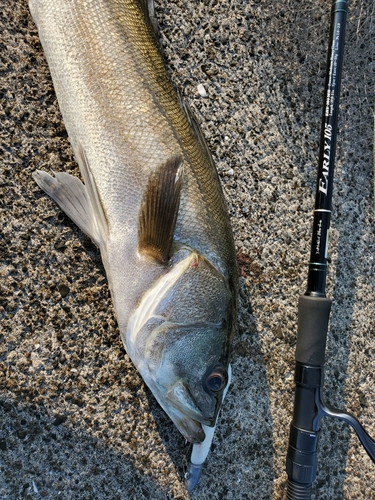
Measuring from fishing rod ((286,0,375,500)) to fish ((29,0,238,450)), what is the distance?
0.35m

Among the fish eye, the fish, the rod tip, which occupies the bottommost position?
the rod tip

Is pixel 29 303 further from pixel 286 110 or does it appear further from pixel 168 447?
pixel 286 110

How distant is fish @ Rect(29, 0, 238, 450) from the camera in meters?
1.55

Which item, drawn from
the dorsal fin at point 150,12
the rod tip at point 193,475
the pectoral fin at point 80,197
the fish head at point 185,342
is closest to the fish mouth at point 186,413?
the fish head at point 185,342

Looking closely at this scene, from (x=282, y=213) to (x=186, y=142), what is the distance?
27.2 inches

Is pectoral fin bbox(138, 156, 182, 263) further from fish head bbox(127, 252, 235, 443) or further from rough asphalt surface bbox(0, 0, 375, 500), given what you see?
rough asphalt surface bbox(0, 0, 375, 500)

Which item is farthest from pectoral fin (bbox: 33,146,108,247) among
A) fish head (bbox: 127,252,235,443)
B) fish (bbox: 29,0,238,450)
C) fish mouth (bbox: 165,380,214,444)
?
fish mouth (bbox: 165,380,214,444)

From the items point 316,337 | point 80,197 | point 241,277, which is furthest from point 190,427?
point 80,197

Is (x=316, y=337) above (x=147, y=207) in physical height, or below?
below

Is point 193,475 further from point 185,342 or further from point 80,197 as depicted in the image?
point 80,197

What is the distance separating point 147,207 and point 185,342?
1.68ft

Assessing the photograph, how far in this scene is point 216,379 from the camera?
1578 mm

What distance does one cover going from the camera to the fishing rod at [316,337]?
1.71 m

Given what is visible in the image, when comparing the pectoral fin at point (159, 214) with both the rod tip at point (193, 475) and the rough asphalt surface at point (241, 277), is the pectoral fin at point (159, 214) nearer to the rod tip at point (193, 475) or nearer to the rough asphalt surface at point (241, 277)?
the rough asphalt surface at point (241, 277)
